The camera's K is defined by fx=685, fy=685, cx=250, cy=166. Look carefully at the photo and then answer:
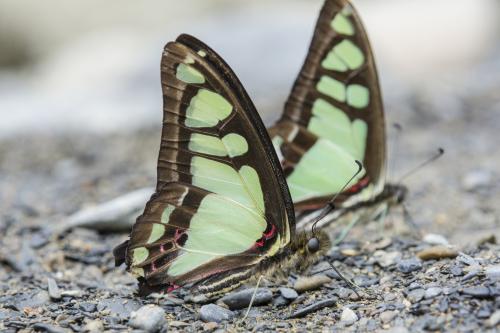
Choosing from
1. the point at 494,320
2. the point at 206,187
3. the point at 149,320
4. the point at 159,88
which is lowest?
the point at 149,320

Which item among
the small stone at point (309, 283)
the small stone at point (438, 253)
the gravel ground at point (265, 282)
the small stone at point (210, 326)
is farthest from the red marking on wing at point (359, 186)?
the small stone at point (210, 326)

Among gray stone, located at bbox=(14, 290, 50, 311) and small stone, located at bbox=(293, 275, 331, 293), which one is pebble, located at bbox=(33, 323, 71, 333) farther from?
small stone, located at bbox=(293, 275, 331, 293)

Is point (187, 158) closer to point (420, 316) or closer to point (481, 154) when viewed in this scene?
point (420, 316)

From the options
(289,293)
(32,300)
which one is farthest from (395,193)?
(32,300)

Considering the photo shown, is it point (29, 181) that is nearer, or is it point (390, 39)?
Answer: point (29, 181)

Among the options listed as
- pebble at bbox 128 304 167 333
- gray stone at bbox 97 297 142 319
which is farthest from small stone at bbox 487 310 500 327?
gray stone at bbox 97 297 142 319

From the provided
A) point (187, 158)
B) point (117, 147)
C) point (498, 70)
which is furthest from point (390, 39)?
point (187, 158)

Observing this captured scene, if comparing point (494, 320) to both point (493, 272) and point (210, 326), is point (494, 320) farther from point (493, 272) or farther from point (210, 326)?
point (210, 326)
